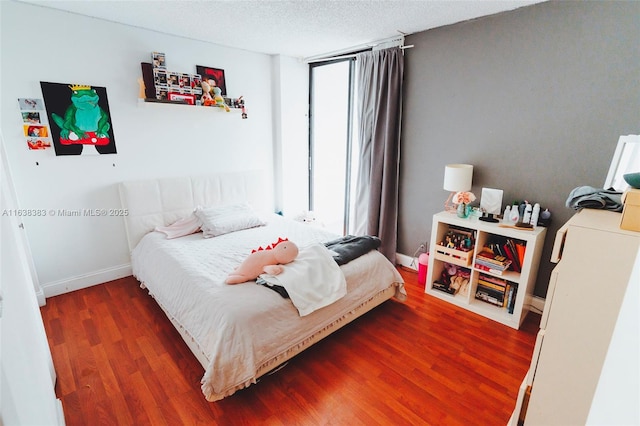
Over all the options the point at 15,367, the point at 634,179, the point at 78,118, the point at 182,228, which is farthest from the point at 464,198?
the point at 78,118

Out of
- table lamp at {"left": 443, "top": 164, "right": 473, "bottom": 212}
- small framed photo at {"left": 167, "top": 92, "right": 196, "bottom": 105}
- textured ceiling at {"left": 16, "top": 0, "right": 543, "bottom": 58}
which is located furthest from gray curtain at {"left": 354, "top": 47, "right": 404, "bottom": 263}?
small framed photo at {"left": 167, "top": 92, "right": 196, "bottom": 105}

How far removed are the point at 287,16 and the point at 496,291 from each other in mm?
2915

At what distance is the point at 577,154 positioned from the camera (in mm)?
2186

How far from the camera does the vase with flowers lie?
8.46 feet

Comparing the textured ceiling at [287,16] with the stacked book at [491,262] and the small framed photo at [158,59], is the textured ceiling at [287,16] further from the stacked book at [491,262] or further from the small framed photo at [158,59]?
the stacked book at [491,262]

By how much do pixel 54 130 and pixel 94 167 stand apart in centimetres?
40

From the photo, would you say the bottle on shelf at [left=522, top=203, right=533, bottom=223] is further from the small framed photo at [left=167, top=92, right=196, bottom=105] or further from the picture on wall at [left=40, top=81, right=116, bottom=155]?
the picture on wall at [left=40, top=81, right=116, bottom=155]

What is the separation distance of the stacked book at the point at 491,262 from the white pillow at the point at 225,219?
6.99 ft

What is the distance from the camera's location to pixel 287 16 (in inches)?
97.3

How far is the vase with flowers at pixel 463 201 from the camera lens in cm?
258

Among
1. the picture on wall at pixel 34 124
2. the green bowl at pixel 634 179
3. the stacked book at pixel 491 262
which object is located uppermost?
the picture on wall at pixel 34 124

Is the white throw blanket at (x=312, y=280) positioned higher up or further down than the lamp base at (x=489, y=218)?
further down

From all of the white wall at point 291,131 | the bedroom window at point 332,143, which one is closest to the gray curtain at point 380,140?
the bedroom window at point 332,143

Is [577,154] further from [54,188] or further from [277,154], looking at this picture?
[54,188]
